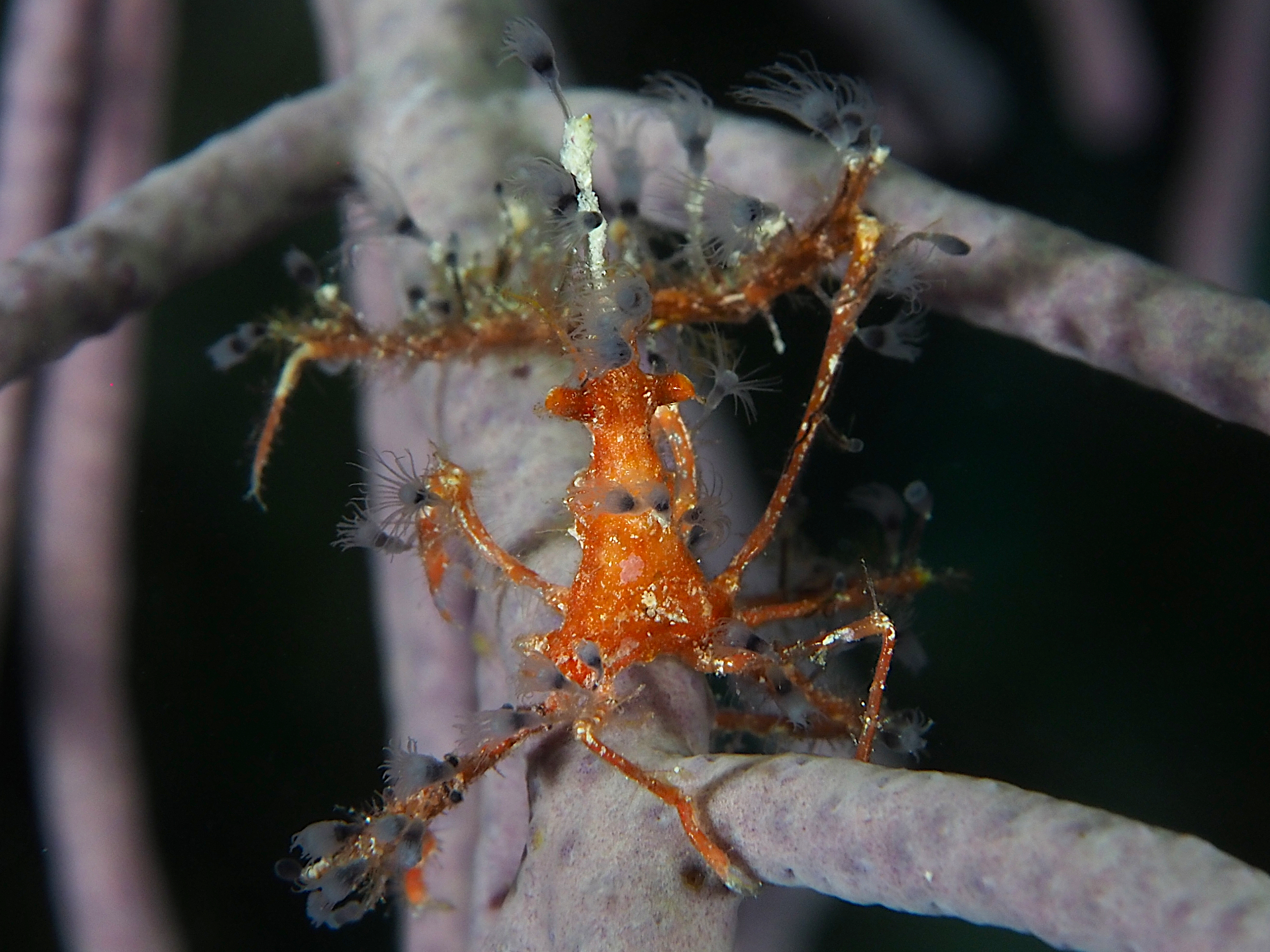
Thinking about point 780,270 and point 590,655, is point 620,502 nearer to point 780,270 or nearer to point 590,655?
point 590,655

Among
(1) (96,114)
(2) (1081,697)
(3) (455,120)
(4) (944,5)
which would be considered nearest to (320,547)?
(1) (96,114)

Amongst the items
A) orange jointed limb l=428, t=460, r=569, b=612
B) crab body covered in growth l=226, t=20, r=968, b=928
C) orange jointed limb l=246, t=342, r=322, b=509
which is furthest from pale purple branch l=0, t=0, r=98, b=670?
orange jointed limb l=428, t=460, r=569, b=612

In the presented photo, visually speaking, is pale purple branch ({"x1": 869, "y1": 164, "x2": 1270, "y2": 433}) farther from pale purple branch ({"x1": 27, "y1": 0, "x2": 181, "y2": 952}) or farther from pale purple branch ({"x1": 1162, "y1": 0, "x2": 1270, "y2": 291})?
pale purple branch ({"x1": 27, "y1": 0, "x2": 181, "y2": 952})

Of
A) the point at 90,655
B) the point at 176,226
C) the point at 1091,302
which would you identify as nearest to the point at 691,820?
the point at 1091,302

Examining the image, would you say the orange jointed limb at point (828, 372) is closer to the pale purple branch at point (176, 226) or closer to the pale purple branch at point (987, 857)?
the pale purple branch at point (987, 857)

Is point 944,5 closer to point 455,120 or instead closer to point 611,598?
point 455,120

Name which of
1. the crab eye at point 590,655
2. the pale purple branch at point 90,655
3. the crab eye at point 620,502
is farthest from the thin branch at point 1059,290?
the pale purple branch at point 90,655

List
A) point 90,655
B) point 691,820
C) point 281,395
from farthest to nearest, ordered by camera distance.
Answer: point 90,655, point 281,395, point 691,820
